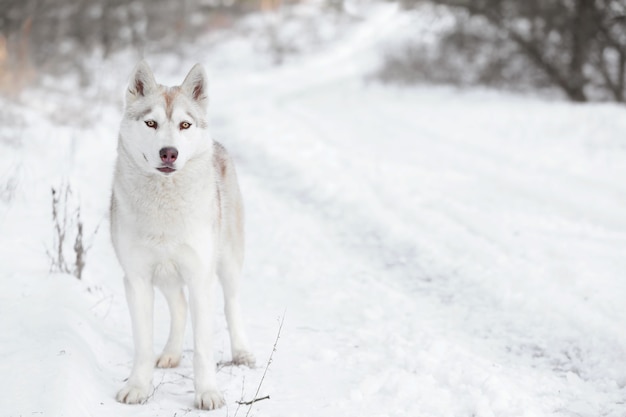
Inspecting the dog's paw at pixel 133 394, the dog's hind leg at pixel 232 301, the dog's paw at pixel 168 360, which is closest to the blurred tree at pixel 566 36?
the dog's hind leg at pixel 232 301

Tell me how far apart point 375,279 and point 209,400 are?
2399 mm

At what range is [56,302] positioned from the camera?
4.25 m

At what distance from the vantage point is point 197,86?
3.71 m

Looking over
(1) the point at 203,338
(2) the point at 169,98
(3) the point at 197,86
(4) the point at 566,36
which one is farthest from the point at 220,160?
(4) the point at 566,36

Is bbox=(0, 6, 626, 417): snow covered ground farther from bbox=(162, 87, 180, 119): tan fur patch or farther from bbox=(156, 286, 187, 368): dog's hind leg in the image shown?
bbox=(162, 87, 180, 119): tan fur patch

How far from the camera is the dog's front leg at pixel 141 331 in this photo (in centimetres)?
348

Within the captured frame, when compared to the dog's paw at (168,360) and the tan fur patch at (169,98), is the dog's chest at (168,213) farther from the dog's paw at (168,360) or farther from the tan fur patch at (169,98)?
the dog's paw at (168,360)

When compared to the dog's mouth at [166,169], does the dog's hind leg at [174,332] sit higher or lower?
lower

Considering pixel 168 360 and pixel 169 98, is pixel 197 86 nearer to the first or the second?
pixel 169 98

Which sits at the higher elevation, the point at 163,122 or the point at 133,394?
the point at 163,122

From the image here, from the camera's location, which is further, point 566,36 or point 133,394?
point 566,36

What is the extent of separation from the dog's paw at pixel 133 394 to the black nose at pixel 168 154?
121 cm

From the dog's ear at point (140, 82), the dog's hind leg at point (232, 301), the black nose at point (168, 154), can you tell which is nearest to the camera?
the black nose at point (168, 154)

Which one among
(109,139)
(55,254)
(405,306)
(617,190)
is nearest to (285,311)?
(405,306)
